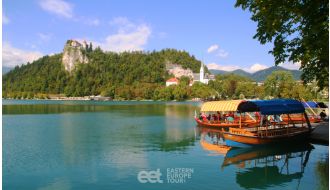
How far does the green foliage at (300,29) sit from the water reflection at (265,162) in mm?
5451

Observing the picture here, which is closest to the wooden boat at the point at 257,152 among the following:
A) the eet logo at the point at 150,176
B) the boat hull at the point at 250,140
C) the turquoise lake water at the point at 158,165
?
the turquoise lake water at the point at 158,165

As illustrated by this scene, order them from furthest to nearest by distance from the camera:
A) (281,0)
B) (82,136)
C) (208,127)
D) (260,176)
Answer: (208,127) → (82,136) → (260,176) → (281,0)

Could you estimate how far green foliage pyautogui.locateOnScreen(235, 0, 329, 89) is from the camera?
13.7 m

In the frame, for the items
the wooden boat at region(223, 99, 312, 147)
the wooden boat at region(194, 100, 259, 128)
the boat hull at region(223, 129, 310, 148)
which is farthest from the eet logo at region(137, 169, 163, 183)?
the wooden boat at region(194, 100, 259, 128)

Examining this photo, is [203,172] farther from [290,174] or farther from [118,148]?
[118,148]

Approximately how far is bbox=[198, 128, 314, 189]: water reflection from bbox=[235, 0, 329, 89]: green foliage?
5.45 metres

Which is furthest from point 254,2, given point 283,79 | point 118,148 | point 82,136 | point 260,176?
point 283,79

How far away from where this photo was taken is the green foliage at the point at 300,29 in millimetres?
13727

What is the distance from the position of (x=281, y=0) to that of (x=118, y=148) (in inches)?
705

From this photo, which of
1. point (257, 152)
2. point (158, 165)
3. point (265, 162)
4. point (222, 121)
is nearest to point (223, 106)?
point (222, 121)

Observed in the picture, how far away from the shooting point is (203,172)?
65.5ft

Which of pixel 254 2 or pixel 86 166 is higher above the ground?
pixel 254 2

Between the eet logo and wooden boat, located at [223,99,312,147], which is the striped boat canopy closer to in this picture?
wooden boat, located at [223,99,312,147]

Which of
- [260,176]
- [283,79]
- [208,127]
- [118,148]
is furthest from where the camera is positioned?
[283,79]
